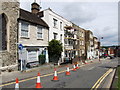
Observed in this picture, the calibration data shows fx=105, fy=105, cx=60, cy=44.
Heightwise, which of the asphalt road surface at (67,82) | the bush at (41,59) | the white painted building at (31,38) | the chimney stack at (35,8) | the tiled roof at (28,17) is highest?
the chimney stack at (35,8)

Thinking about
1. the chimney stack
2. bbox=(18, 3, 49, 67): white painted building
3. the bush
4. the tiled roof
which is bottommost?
the bush

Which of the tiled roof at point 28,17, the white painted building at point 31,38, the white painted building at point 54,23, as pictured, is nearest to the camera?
the white painted building at point 31,38

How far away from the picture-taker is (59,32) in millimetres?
22562

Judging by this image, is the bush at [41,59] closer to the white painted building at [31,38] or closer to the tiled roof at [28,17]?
the white painted building at [31,38]

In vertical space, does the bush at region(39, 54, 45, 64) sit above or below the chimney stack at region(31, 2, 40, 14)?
below

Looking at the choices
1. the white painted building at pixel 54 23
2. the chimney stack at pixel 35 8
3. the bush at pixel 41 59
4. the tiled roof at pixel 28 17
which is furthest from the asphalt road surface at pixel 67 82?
the chimney stack at pixel 35 8

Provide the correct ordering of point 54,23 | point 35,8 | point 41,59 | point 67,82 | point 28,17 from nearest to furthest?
point 67,82 → point 28,17 → point 41,59 → point 54,23 → point 35,8

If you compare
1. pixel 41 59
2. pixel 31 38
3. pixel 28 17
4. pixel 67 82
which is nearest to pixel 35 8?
pixel 28 17

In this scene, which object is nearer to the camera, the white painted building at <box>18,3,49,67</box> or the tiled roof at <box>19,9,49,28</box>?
the white painted building at <box>18,3,49,67</box>

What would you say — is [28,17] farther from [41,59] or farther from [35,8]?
[35,8]

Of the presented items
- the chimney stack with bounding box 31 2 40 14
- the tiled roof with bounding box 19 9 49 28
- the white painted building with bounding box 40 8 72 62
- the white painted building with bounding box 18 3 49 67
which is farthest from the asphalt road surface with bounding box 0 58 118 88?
the chimney stack with bounding box 31 2 40 14

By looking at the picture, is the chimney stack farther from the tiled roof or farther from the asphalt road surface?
the asphalt road surface

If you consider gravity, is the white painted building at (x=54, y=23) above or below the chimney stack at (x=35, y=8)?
below

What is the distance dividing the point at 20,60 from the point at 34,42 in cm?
403
